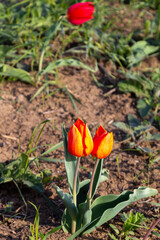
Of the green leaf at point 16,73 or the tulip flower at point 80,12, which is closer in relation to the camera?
the tulip flower at point 80,12

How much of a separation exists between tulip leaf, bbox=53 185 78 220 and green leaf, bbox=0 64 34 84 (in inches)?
51.1

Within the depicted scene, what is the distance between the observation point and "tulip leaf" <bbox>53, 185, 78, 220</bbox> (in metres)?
1.43

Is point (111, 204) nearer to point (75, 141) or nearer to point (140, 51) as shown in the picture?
point (75, 141)

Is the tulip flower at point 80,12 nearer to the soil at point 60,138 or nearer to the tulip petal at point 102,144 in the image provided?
the soil at point 60,138

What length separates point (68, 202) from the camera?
4.73 feet

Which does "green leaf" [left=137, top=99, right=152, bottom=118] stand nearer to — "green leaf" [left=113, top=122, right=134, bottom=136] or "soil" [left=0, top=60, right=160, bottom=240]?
"soil" [left=0, top=60, right=160, bottom=240]

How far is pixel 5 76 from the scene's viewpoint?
8.62 ft

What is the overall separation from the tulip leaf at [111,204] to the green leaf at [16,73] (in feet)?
4.32

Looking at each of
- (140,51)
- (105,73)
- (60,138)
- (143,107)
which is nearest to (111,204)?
(60,138)

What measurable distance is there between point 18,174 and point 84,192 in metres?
0.38

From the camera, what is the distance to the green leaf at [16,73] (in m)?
2.50

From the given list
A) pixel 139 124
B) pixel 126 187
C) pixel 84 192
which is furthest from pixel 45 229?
pixel 139 124

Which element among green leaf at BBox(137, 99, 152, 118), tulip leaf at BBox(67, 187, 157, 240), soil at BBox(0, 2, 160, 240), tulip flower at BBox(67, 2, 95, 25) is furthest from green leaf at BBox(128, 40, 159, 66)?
tulip leaf at BBox(67, 187, 157, 240)

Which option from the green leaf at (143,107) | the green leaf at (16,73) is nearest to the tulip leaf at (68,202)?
the green leaf at (143,107)
